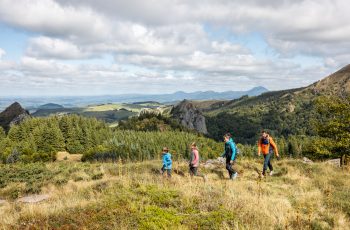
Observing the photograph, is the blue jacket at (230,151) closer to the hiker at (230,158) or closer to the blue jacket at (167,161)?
the hiker at (230,158)

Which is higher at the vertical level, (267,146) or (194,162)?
(267,146)

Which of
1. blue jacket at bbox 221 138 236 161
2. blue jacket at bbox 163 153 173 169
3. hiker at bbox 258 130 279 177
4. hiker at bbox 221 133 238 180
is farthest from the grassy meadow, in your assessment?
hiker at bbox 258 130 279 177

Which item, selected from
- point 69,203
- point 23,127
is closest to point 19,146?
point 23,127

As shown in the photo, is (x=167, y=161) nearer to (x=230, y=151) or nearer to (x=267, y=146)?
(x=230, y=151)

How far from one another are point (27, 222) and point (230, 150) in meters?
10.8

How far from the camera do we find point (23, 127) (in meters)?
118

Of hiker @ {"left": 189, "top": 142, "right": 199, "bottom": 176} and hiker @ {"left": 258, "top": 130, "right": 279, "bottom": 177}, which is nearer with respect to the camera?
hiker @ {"left": 189, "top": 142, "right": 199, "bottom": 176}

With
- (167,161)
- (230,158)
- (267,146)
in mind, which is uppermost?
(267,146)

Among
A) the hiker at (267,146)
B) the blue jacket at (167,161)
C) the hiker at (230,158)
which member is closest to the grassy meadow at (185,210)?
the hiker at (230,158)

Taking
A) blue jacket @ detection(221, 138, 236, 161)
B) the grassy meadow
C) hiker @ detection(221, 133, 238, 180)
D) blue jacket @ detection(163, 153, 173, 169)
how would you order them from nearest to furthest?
1. the grassy meadow
2. hiker @ detection(221, 133, 238, 180)
3. blue jacket @ detection(221, 138, 236, 161)
4. blue jacket @ detection(163, 153, 173, 169)

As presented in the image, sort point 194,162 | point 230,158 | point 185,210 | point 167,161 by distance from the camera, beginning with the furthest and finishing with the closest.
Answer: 1. point 167,161
2. point 194,162
3. point 230,158
4. point 185,210

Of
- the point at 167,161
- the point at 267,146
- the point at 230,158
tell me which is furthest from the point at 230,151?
the point at 167,161

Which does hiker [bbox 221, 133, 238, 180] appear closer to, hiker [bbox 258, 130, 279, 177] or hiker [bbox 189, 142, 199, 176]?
hiker [bbox 189, 142, 199, 176]

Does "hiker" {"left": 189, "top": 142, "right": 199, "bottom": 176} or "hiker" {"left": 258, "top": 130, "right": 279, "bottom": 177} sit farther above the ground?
"hiker" {"left": 258, "top": 130, "right": 279, "bottom": 177}
